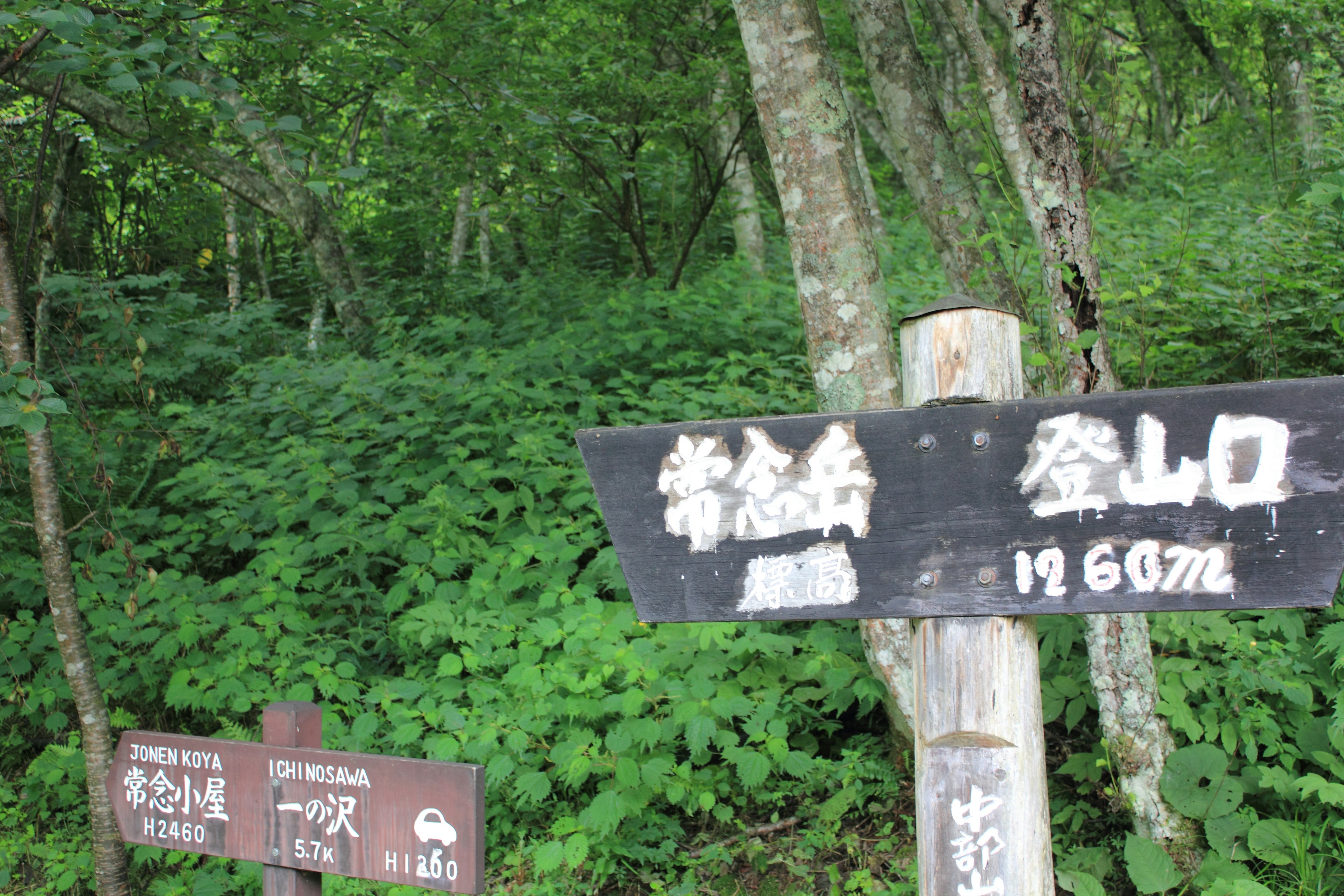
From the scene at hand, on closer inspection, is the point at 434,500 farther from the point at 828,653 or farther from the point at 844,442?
the point at 844,442

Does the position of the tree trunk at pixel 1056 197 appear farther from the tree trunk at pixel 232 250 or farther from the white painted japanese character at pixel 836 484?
the tree trunk at pixel 232 250

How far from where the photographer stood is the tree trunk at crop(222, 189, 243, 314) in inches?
381

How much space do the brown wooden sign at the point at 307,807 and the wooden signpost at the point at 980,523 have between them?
0.61 meters

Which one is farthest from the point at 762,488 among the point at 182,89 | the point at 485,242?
the point at 485,242

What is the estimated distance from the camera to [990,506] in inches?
56.2

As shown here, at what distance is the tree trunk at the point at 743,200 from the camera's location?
27.1 feet

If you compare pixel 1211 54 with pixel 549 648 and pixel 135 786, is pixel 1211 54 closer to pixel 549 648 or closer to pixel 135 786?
pixel 549 648

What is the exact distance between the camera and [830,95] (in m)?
3.01

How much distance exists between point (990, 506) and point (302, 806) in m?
1.53

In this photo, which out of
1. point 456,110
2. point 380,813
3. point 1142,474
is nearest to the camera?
point 1142,474

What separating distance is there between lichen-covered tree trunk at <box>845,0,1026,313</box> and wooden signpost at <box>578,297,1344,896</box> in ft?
8.09

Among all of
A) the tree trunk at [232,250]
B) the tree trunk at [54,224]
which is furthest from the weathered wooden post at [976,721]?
the tree trunk at [232,250]

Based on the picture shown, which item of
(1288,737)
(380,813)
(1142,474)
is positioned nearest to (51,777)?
(380,813)

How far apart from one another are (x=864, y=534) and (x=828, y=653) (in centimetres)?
186
